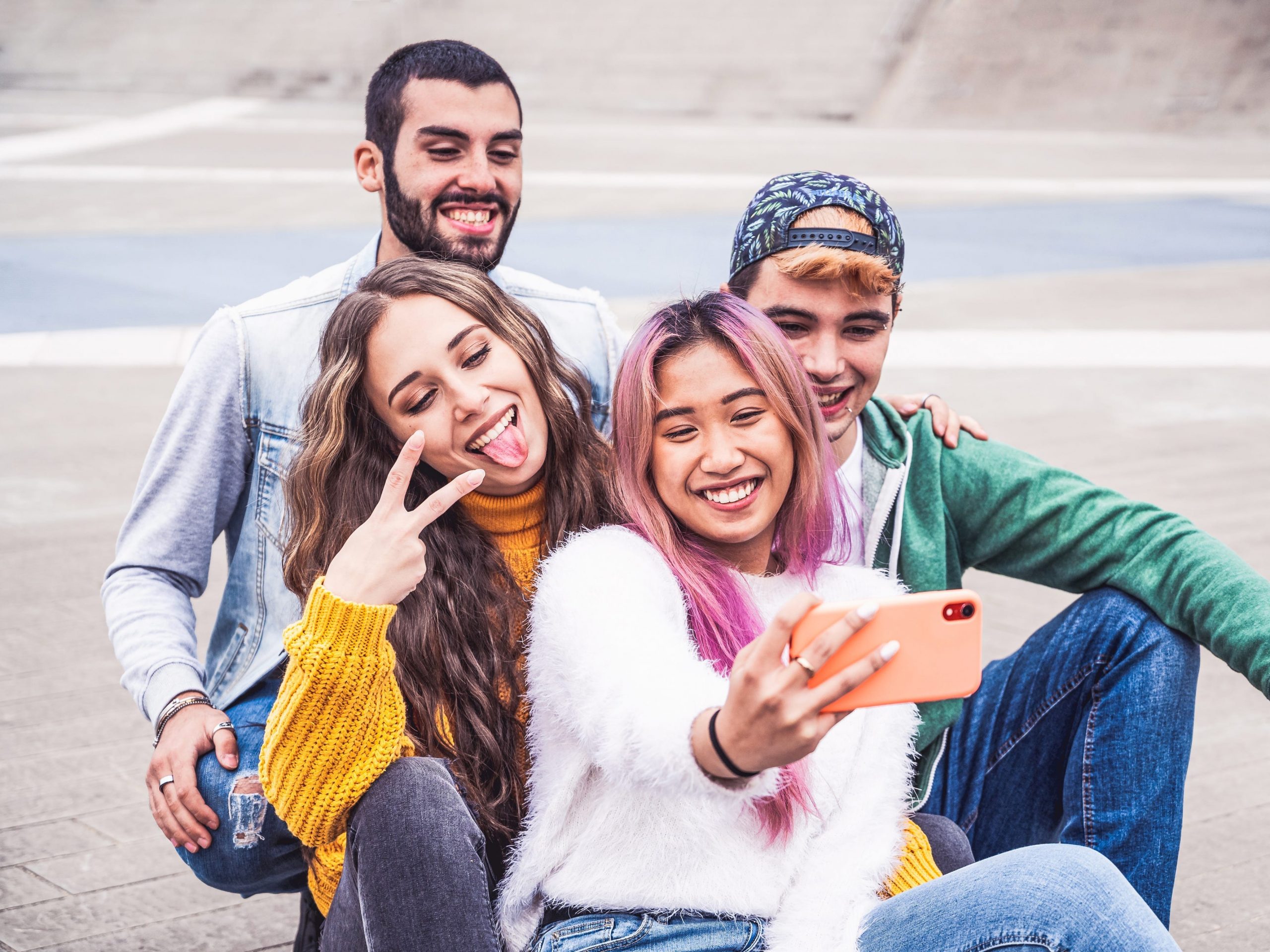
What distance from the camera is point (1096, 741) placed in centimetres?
241

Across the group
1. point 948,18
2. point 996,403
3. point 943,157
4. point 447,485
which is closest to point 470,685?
point 447,485

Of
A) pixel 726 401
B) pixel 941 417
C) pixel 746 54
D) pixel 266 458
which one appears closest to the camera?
pixel 726 401

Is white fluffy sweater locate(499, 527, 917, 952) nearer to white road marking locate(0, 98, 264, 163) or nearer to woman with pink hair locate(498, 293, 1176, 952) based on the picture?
woman with pink hair locate(498, 293, 1176, 952)

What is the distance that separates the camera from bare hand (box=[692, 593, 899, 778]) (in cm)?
160

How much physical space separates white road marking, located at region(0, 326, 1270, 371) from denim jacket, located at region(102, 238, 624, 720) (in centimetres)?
521

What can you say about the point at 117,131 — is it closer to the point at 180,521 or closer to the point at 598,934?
the point at 180,521

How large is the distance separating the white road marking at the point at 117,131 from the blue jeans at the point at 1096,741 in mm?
17714

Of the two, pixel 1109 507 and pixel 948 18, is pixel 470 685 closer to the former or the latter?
pixel 1109 507

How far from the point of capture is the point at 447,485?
203 cm

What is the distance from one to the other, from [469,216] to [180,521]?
95 centimetres

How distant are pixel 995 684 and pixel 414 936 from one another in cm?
135

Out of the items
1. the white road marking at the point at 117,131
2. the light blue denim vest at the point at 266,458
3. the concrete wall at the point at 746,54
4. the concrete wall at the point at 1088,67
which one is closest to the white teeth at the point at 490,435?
the light blue denim vest at the point at 266,458

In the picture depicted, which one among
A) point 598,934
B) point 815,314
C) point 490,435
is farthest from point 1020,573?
point 598,934

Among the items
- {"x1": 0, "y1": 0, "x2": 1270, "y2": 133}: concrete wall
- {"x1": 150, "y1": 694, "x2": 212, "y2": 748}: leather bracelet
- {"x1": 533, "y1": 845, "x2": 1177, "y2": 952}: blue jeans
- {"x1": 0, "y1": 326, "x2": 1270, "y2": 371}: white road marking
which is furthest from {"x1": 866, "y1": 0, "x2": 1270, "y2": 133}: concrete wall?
{"x1": 533, "y1": 845, "x2": 1177, "y2": 952}: blue jeans
